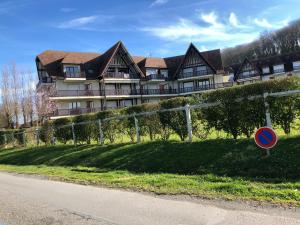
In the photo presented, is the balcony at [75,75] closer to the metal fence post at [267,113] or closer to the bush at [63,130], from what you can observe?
the bush at [63,130]

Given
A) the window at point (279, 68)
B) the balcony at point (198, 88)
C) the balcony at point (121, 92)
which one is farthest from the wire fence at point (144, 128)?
the window at point (279, 68)

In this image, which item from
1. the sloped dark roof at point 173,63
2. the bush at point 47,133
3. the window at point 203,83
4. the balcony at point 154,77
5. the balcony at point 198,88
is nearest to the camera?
the bush at point 47,133

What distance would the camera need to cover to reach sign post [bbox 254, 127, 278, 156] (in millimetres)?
9734

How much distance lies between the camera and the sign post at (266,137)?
9734 millimetres

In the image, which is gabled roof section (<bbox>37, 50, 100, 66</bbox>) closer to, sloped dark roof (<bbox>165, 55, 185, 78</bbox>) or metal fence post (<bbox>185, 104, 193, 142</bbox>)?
sloped dark roof (<bbox>165, 55, 185, 78</bbox>)

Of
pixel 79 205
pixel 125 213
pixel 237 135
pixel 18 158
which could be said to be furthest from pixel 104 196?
pixel 18 158

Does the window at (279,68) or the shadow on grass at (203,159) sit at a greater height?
the window at (279,68)

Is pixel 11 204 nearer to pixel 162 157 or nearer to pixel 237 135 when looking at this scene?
pixel 162 157

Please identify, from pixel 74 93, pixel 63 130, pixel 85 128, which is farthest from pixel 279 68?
pixel 85 128

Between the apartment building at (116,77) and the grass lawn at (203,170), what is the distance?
4134 cm

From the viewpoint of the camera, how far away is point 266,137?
9836 mm

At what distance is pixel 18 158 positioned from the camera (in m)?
24.8

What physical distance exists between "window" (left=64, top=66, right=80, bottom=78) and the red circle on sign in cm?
4848

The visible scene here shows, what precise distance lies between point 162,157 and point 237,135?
261cm
